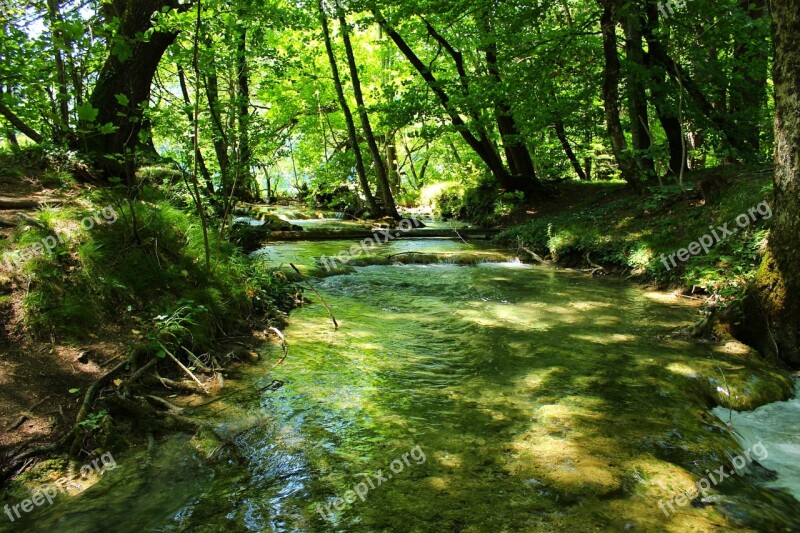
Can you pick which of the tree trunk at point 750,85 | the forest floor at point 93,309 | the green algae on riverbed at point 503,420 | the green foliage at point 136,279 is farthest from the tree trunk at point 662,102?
Answer: the forest floor at point 93,309

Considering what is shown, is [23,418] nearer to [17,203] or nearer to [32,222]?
[32,222]

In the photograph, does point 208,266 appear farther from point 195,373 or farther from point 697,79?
point 697,79

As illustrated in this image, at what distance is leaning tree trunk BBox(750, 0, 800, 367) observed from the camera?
4613mm

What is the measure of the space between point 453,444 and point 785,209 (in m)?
4.30

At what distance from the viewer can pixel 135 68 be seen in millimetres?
6898

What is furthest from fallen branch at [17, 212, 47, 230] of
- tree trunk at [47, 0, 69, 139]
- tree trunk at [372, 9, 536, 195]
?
tree trunk at [372, 9, 536, 195]

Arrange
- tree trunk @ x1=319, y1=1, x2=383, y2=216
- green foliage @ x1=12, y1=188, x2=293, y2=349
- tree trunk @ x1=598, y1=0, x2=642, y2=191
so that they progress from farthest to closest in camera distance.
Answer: tree trunk @ x1=319, y1=1, x2=383, y2=216
tree trunk @ x1=598, y1=0, x2=642, y2=191
green foliage @ x1=12, y1=188, x2=293, y2=349

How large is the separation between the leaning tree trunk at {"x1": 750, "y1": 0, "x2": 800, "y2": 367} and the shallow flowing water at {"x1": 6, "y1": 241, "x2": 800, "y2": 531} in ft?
2.05

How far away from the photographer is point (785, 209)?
4.82 metres

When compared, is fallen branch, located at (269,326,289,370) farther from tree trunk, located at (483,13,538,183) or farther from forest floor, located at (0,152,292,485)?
tree trunk, located at (483,13,538,183)

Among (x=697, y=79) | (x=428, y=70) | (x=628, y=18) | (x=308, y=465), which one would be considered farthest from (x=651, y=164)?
→ (x=308, y=465)

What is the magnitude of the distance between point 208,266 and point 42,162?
112 inches

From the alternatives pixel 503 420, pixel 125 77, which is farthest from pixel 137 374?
pixel 125 77

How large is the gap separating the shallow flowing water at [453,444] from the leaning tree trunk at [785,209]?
2.05 feet
